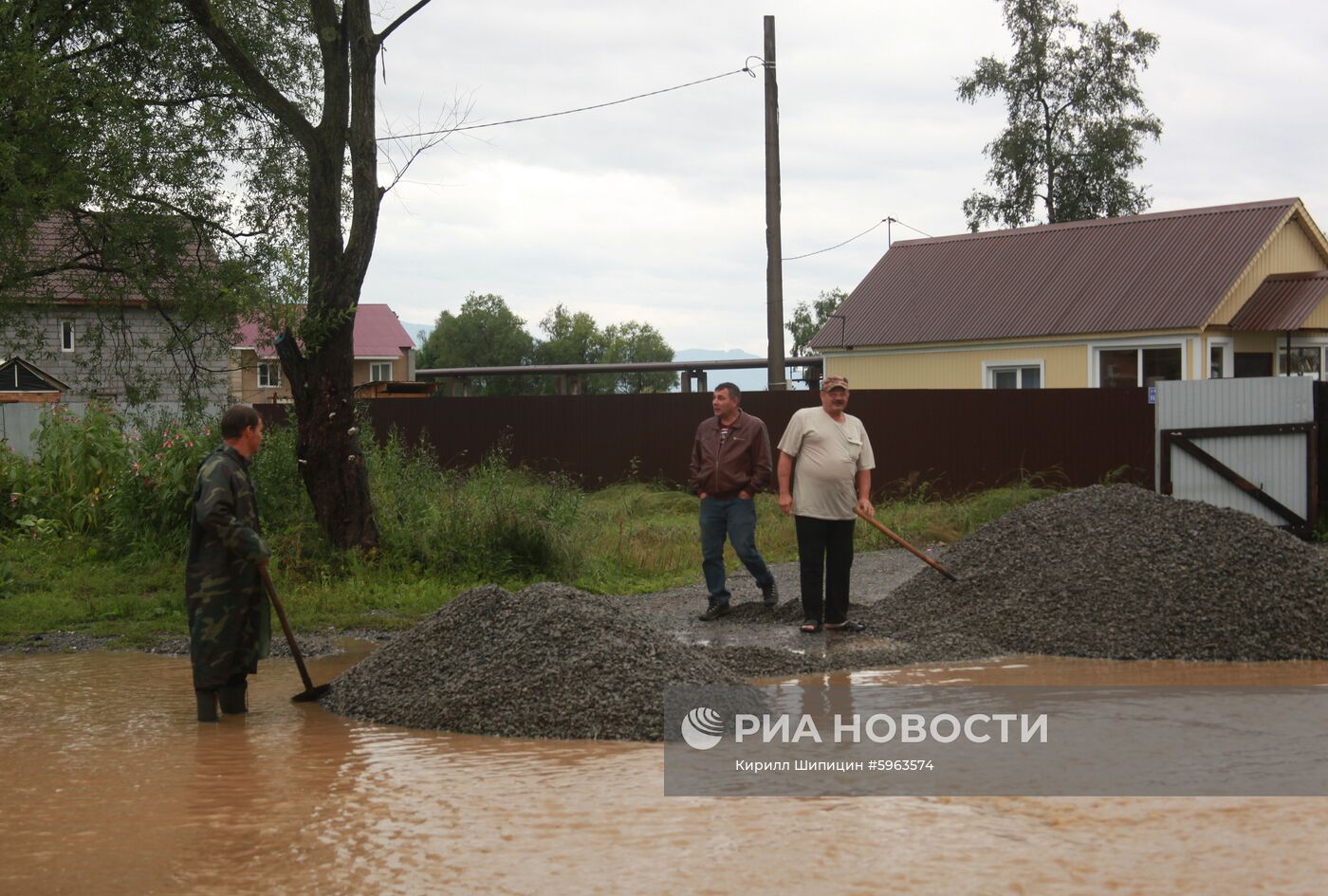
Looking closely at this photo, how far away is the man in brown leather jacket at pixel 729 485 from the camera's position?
10.9m

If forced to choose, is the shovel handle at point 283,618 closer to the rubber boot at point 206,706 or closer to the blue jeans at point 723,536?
the rubber boot at point 206,706

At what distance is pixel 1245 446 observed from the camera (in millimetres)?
16844

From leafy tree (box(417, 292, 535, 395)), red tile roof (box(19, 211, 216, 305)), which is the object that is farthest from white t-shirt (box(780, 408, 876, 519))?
leafy tree (box(417, 292, 535, 395))

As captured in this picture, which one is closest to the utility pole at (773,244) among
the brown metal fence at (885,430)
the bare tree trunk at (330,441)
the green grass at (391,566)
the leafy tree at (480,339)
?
the brown metal fence at (885,430)

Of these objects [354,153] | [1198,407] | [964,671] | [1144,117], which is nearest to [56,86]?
[354,153]

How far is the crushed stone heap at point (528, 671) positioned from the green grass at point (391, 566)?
3.05 metres

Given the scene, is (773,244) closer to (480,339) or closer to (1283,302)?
(1283,302)

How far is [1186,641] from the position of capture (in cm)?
945

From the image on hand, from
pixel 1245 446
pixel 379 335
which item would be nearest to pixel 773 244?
pixel 1245 446

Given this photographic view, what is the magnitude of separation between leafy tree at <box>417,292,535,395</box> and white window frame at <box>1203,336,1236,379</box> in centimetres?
4815

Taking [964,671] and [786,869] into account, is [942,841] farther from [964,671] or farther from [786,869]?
[964,671]

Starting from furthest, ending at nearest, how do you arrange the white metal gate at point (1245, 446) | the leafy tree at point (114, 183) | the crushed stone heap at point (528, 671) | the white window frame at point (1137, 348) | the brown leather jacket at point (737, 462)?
the white window frame at point (1137, 348), the white metal gate at point (1245, 446), the leafy tree at point (114, 183), the brown leather jacket at point (737, 462), the crushed stone heap at point (528, 671)

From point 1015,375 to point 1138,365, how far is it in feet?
8.86

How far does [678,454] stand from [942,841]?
1736 centimetres
